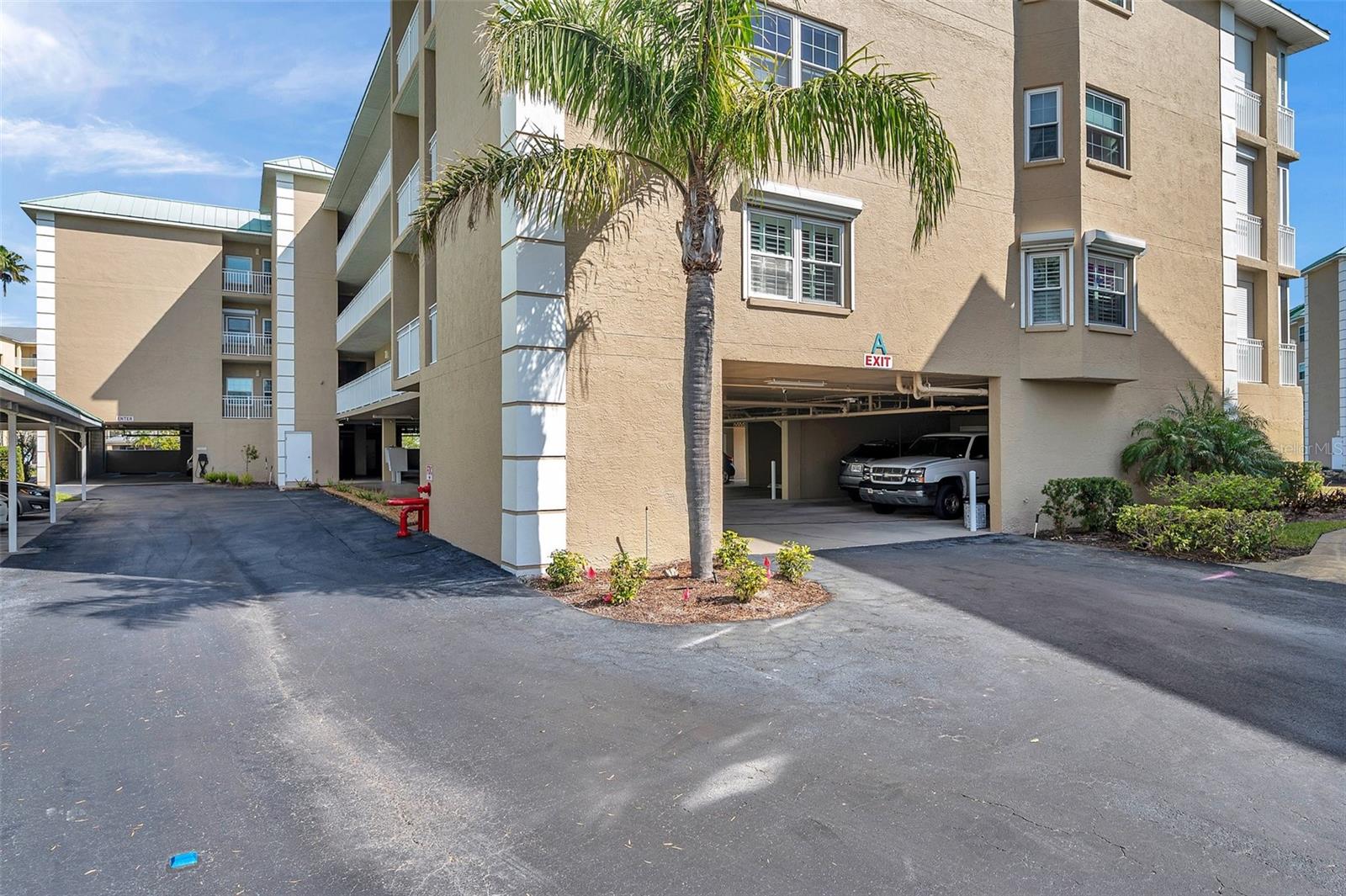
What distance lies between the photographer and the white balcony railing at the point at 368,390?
18.7 metres

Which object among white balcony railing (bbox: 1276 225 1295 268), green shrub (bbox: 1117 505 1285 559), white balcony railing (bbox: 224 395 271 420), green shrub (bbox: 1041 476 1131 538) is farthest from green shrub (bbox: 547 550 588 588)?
white balcony railing (bbox: 224 395 271 420)

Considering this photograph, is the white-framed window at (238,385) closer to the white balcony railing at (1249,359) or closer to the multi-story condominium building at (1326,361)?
the white balcony railing at (1249,359)

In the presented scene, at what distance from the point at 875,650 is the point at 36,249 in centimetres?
3341

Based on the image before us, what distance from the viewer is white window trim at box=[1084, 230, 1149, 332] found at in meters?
13.2

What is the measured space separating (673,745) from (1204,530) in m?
10.0

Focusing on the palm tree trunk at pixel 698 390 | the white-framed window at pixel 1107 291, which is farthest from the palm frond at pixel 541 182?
the white-framed window at pixel 1107 291

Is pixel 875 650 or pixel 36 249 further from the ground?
pixel 36 249

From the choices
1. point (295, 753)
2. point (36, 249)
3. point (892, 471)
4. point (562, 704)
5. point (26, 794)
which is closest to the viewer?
point (26, 794)

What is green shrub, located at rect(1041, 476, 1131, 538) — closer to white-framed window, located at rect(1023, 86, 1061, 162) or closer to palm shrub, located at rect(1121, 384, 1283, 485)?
palm shrub, located at rect(1121, 384, 1283, 485)

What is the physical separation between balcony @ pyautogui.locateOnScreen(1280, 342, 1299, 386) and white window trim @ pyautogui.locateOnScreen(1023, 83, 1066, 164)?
892 cm

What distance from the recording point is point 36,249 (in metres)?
26.5

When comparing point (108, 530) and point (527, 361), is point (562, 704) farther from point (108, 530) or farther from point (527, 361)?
point (108, 530)

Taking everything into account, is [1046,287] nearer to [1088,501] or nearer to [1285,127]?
[1088,501]

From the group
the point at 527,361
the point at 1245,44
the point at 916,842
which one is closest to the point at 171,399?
the point at 527,361
